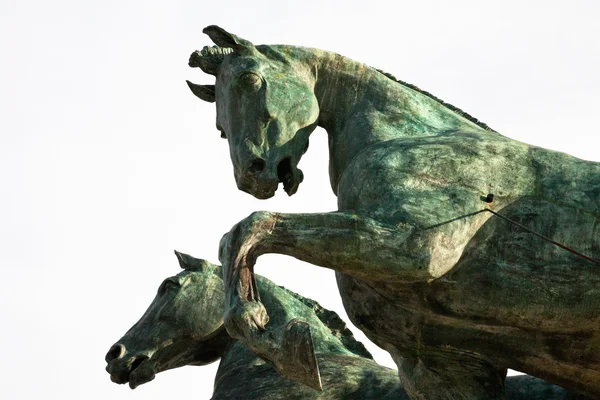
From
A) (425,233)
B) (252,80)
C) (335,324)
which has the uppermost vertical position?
(252,80)

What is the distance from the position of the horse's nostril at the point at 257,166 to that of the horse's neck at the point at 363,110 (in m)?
0.43

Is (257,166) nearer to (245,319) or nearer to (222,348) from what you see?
(245,319)

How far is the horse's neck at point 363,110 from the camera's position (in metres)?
9.62

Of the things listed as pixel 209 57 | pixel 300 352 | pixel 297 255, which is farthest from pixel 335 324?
pixel 300 352

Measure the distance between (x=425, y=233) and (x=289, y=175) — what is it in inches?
41.9

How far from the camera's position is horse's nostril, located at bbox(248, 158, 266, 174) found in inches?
372

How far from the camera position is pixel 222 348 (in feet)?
36.5

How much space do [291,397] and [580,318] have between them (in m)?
2.05

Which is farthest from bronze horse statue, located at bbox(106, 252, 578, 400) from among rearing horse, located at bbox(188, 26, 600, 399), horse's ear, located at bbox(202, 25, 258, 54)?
horse's ear, located at bbox(202, 25, 258, 54)

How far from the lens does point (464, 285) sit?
29.5ft

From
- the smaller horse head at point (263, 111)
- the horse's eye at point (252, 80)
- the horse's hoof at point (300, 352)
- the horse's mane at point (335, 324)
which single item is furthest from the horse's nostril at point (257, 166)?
the horse's mane at point (335, 324)

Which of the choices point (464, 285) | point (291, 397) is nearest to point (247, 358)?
point (291, 397)

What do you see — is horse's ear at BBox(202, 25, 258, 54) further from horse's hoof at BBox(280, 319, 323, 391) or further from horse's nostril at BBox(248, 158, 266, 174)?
horse's hoof at BBox(280, 319, 323, 391)

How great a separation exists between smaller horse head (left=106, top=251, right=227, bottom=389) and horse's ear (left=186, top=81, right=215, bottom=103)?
1303 mm
